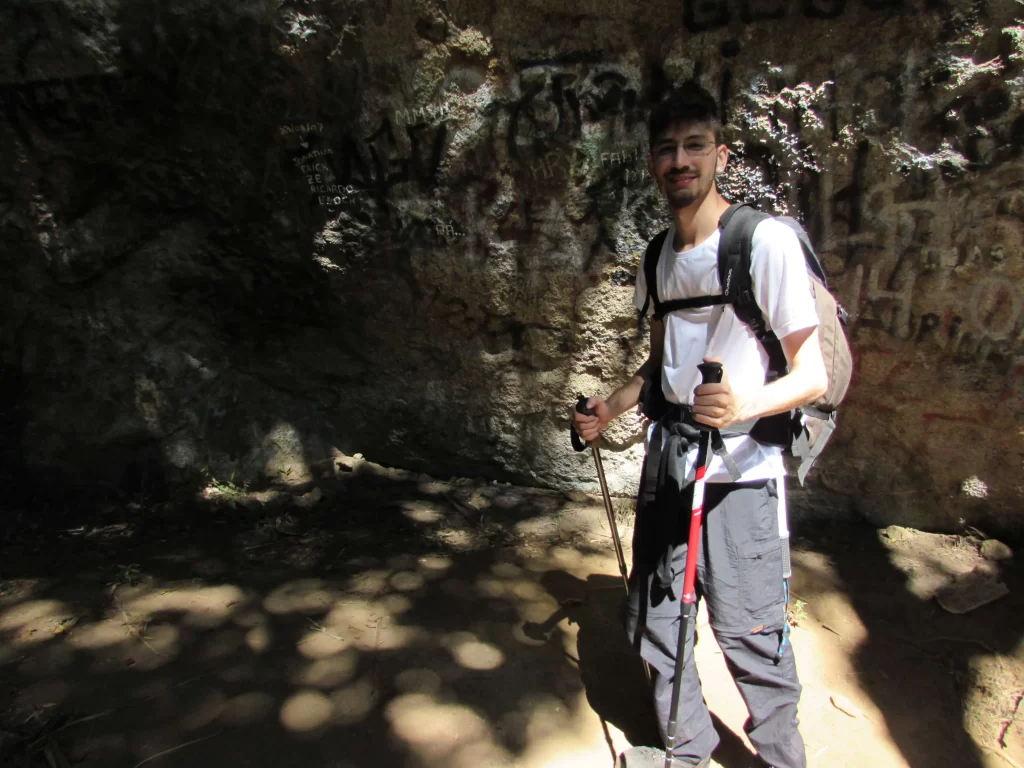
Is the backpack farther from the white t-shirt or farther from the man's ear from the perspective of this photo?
the man's ear

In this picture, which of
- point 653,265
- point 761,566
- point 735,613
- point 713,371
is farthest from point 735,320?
point 735,613

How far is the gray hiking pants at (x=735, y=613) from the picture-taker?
77.2 inches

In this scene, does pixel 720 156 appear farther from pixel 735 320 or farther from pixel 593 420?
pixel 593 420

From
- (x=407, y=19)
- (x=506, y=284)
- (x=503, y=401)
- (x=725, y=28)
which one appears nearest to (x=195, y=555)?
(x=503, y=401)

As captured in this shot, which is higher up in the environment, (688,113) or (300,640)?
(688,113)

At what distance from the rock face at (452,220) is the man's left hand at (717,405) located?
186cm

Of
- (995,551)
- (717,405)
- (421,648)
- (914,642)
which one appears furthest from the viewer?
(995,551)

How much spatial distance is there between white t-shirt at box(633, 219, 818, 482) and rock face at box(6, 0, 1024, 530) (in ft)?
4.83

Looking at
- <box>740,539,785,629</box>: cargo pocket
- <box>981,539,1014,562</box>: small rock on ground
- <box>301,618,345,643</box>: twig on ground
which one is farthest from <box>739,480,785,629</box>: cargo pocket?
<box>981,539,1014,562</box>: small rock on ground

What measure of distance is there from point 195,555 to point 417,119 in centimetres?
250

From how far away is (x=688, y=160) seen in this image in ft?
6.32

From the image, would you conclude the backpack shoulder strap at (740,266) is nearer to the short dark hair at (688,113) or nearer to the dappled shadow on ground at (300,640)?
the short dark hair at (688,113)

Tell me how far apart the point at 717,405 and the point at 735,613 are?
0.69 metres

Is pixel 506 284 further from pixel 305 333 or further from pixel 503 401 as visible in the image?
pixel 305 333
